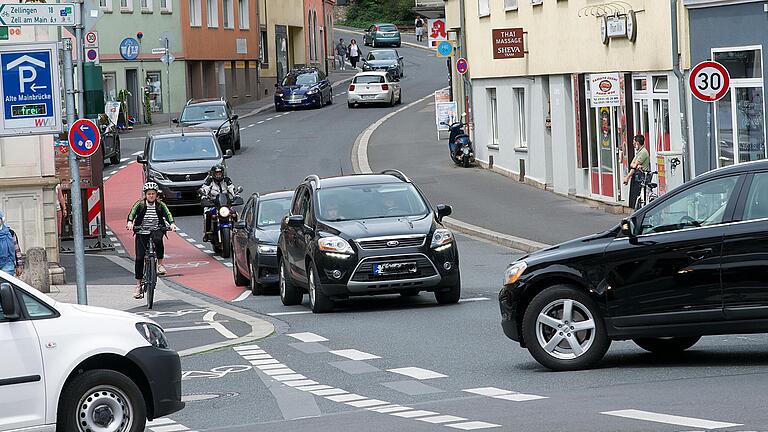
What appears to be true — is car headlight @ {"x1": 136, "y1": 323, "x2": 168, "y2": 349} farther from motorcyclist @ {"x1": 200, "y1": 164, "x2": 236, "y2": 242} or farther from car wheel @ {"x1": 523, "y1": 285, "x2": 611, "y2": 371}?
motorcyclist @ {"x1": 200, "y1": 164, "x2": 236, "y2": 242}

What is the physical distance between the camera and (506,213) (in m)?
33.0

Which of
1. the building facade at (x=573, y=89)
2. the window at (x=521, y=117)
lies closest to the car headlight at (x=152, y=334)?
the building facade at (x=573, y=89)

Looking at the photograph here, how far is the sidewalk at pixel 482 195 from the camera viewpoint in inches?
1160

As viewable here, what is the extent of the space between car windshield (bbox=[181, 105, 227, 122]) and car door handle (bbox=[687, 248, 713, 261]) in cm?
3742

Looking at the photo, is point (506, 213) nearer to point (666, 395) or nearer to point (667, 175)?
point (667, 175)

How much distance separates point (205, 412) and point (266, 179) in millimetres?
30094

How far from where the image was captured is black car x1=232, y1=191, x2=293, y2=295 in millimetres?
23062

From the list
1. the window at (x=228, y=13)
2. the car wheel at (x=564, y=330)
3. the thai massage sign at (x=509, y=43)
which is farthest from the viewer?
the window at (x=228, y=13)

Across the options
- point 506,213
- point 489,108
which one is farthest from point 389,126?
point 506,213

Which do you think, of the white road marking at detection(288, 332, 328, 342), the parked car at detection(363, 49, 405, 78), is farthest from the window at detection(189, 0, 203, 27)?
the white road marking at detection(288, 332, 328, 342)

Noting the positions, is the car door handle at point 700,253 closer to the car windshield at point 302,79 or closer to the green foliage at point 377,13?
the car windshield at point 302,79

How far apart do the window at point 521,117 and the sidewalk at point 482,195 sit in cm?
119

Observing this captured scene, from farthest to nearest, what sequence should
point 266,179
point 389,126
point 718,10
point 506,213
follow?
point 389,126 → point 266,179 → point 506,213 → point 718,10

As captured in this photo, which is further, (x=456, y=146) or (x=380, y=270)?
(x=456, y=146)
